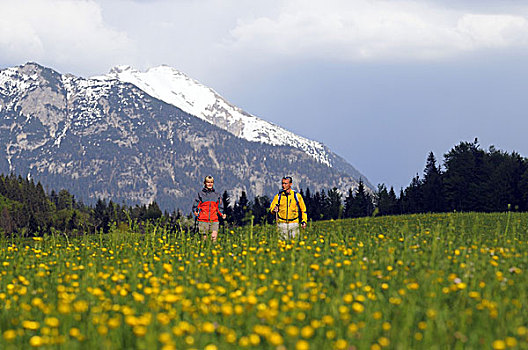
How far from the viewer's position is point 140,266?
9477 millimetres

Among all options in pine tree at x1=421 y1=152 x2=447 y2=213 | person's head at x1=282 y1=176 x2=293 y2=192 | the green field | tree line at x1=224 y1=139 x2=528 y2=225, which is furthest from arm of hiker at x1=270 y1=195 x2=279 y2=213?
pine tree at x1=421 y1=152 x2=447 y2=213

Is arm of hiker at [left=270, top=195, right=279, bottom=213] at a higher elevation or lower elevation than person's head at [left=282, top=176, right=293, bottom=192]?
lower

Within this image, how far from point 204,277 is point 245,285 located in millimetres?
848

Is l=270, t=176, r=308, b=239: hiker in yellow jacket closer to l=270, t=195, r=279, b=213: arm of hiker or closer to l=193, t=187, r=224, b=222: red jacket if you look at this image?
l=270, t=195, r=279, b=213: arm of hiker

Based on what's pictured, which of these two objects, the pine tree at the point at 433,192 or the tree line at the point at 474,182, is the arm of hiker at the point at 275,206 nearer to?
the tree line at the point at 474,182

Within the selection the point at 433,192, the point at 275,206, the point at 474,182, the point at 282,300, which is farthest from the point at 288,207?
the point at 433,192

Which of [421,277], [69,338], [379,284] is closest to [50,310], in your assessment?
[69,338]

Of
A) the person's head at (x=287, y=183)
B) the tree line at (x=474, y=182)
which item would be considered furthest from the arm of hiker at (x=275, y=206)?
the tree line at (x=474, y=182)

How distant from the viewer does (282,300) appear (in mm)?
7125

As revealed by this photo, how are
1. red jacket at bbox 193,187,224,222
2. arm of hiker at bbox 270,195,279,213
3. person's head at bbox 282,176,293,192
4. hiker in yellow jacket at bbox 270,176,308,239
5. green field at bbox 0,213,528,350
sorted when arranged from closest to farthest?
green field at bbox 0,213,528,350, person's head at bbox 282,176,293,192, arm of hiker at bbox 270,195,279,213, hiker in yellow jacket at bbox 270,176,308,239, red jacket at bbox 193,187,224,222

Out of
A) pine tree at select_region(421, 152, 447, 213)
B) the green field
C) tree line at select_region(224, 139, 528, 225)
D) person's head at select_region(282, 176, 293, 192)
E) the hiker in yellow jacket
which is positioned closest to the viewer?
the green field

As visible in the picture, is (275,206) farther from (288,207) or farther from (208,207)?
(208,207)

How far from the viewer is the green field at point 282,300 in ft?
18.6

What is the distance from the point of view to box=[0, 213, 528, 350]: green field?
18.6 feet
